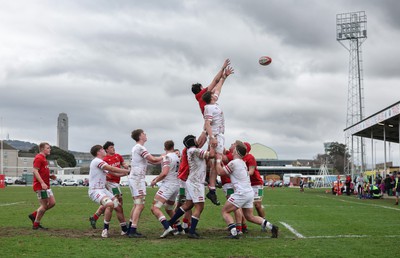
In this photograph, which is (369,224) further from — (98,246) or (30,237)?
(30,237)

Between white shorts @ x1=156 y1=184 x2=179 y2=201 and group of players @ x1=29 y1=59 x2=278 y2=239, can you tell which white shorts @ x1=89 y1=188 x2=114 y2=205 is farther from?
white shorts @ x1=156 y1=184 x2=179 y2=201

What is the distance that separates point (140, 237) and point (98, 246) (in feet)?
5.57

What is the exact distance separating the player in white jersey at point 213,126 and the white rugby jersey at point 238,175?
1.75 feet

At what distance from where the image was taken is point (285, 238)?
37.0ft

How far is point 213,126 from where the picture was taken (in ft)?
39.5

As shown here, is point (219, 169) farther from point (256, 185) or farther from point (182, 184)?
point (256, 185)

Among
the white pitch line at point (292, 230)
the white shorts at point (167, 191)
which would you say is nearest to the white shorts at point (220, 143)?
the white shorts at point (167, 191)

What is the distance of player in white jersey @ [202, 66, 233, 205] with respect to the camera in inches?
462

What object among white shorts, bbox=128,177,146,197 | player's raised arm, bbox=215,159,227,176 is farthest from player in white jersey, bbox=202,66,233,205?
white shorts, bbox=128,177,146,197

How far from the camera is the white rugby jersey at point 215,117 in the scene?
11789 millimetres

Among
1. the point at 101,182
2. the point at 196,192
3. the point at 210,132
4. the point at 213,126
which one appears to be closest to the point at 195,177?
the point at 196,192

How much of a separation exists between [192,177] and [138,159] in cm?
137

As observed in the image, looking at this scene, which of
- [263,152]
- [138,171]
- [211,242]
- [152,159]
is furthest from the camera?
[263,152]

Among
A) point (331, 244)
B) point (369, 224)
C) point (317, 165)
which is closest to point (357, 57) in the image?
point (369, 224)
